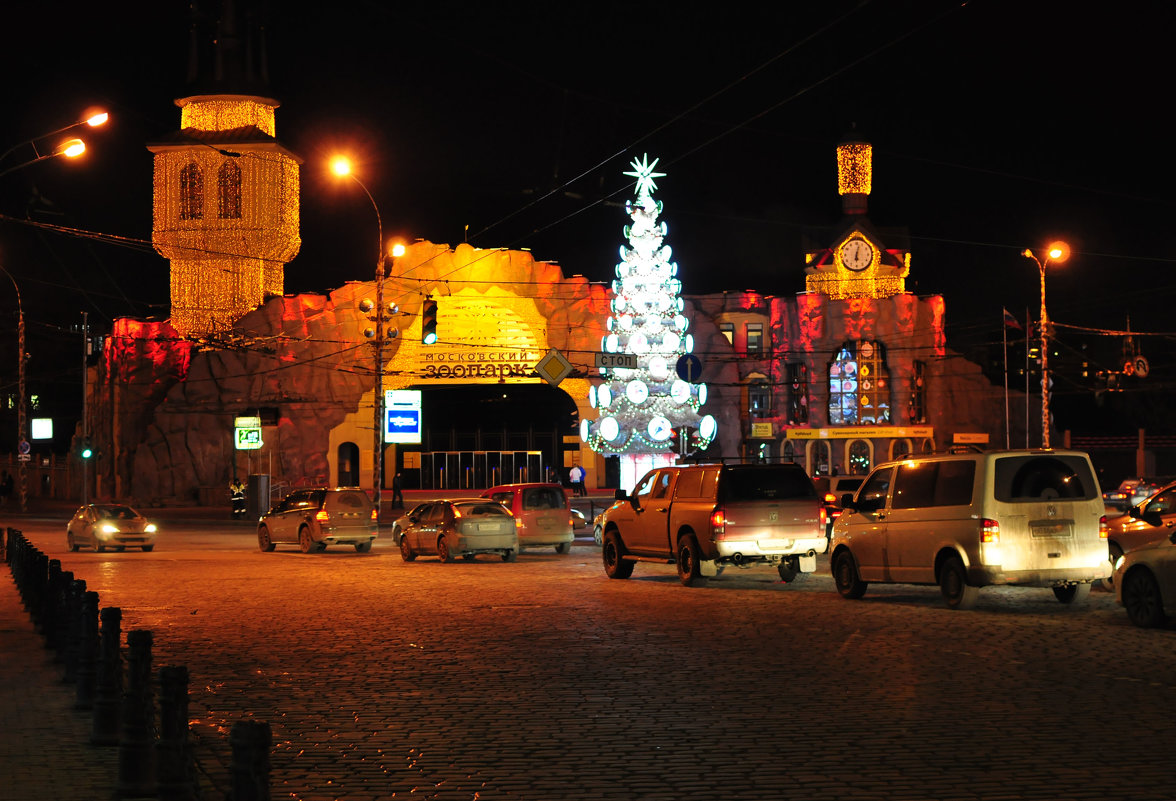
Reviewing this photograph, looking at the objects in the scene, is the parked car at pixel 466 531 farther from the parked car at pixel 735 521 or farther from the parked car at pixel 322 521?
the parked car at pixel 735 521

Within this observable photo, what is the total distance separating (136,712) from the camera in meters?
7.29

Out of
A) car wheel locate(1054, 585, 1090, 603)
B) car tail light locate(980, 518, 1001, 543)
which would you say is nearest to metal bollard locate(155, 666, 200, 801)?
car tail light locate(980, 518, 1001, 543)

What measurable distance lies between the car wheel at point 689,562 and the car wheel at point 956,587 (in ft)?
15.1

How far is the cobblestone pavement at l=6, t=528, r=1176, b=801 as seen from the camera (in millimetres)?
7574

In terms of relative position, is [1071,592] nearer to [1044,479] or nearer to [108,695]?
[1044,479]

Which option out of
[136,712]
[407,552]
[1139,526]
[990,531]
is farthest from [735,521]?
[136,712]

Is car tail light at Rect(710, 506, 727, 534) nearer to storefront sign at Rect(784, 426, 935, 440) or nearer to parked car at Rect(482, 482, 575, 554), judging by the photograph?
parked car at Rect(482, 482, 575, 554)

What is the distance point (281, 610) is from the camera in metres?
17.2

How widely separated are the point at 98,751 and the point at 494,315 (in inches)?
2422

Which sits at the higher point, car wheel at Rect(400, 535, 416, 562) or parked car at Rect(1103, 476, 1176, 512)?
parked car at Rect(1103, 476, 1176, 512)

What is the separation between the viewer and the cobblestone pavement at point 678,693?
7.57 m

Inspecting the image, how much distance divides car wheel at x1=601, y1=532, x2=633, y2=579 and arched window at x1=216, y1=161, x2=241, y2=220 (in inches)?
2130

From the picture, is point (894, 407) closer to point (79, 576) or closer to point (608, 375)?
point (608, 375)

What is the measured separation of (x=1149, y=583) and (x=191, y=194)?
65.2 m
